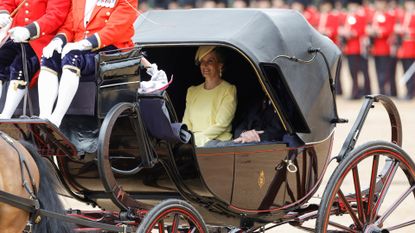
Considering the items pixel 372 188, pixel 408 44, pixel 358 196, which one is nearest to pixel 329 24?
pixel 408 44

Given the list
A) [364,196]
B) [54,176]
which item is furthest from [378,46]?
[54,176]

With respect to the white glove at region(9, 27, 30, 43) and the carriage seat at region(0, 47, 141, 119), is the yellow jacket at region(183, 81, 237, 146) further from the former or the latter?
the white glove at region(9, 27, 30, 43)

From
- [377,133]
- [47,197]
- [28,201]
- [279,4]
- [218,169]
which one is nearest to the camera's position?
[28,201]

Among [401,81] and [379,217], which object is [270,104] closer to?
[379,217]

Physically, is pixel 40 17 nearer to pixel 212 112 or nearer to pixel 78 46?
pixel 78 46

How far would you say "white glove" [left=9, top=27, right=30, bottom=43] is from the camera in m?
5.42

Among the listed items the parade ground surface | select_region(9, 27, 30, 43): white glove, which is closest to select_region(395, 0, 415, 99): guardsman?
the parade ground surface

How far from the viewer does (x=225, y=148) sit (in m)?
5.90

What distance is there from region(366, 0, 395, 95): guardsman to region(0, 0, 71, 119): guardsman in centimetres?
1520

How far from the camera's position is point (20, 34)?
5422 mm

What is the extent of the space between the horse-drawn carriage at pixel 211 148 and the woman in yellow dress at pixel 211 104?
21 cm

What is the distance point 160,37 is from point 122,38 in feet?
1.63

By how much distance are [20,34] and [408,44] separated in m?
15.3

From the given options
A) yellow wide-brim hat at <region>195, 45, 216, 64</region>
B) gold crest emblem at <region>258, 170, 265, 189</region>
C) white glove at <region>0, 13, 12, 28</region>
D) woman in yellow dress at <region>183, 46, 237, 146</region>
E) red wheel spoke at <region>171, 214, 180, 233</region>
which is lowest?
red wheel spoke at <region>171, 214, 180, 233</region>
